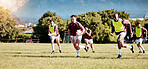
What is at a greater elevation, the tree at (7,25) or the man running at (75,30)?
the tree at (7,25)

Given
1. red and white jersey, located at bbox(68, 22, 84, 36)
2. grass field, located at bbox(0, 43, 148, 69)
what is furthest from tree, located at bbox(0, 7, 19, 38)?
red and white jersey, located at bbox(68, 22, 84, 36)

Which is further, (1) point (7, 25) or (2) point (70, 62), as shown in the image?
(1) point (7, 25)

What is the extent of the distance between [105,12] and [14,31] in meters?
30.1

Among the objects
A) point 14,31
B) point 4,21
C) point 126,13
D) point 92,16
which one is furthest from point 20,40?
point 126,13

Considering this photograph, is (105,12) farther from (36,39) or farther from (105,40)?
(36,39)

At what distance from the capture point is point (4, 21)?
65.8m

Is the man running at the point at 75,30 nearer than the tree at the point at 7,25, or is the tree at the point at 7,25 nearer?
the man running at the point at 75,30

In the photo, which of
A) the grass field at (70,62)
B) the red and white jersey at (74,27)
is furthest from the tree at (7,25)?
the red and white jersey at (74,27)

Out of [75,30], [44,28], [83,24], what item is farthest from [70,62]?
[44,28]

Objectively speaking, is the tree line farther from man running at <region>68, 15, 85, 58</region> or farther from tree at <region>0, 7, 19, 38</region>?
man running at <region>68, 15, 85, 58</region>

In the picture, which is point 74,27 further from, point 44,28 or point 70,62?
point 44,28

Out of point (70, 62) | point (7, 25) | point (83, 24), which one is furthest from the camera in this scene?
point (7, 25)

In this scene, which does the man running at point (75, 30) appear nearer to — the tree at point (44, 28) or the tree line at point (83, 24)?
the tree line at point (83, 24)

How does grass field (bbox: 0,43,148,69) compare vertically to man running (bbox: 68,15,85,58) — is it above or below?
below
